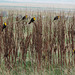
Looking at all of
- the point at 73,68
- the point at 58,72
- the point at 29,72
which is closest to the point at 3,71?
the point at 29,72

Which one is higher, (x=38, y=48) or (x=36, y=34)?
(x=36, y=34)

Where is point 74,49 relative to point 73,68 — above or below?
above

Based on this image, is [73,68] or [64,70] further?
[73,68]

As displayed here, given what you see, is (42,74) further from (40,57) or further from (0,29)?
(0,29)

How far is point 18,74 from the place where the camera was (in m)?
3.80

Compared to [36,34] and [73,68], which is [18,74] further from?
[73,68]

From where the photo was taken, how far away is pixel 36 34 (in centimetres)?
382

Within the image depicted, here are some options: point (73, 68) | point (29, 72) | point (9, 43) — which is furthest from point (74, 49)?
point (9, 43)

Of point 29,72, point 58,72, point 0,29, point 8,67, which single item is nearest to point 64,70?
point 58,72

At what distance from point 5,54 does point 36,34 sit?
75 cm

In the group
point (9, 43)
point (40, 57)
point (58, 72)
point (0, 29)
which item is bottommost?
point (58, 72)

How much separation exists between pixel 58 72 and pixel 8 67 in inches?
42.2

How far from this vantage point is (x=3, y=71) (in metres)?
3.82

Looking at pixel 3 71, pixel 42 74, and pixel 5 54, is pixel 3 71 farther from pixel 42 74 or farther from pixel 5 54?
pixel 42 74
